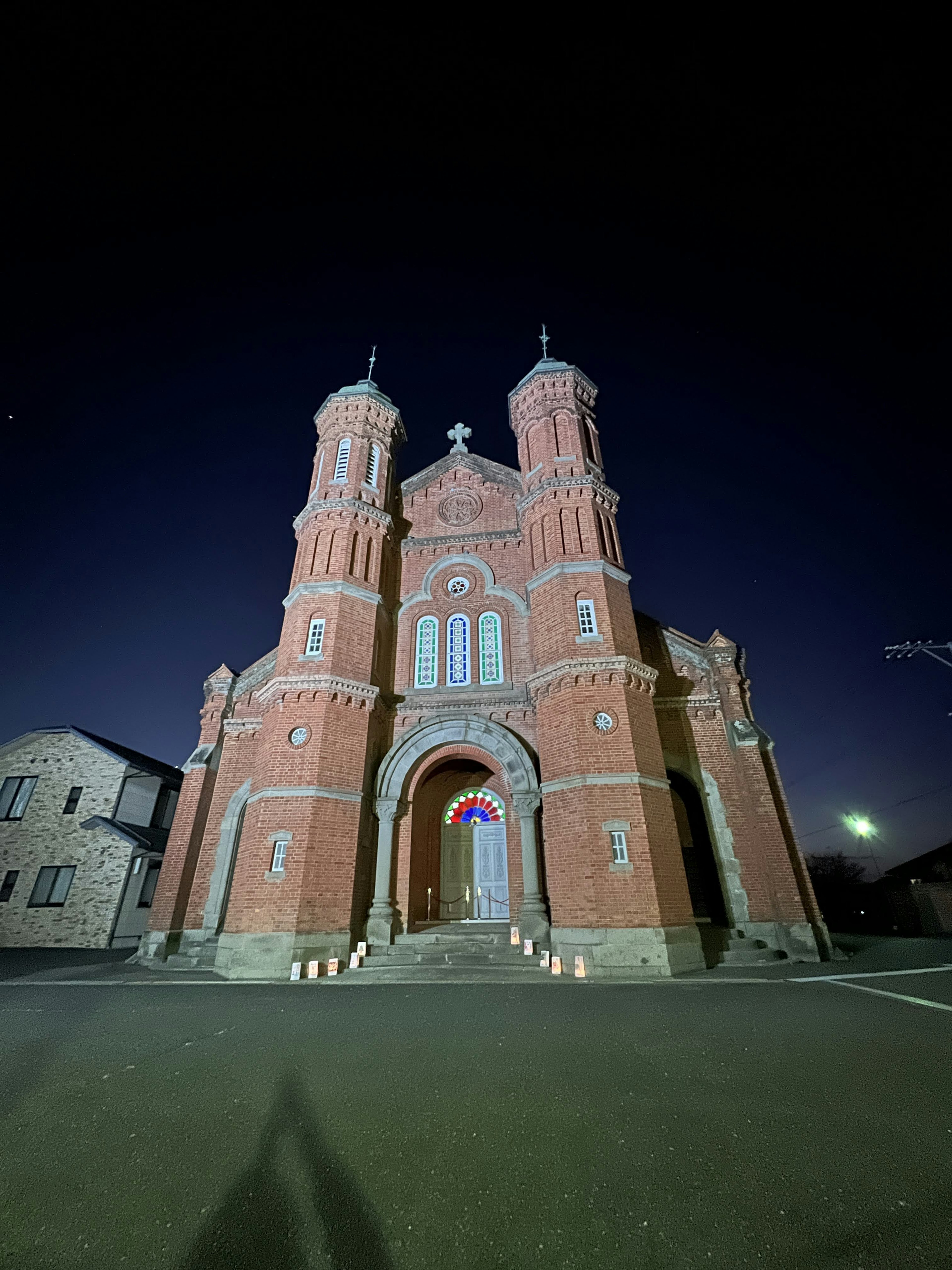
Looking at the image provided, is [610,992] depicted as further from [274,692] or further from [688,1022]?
[274,692]

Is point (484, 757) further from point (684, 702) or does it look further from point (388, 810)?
point (684, 702)

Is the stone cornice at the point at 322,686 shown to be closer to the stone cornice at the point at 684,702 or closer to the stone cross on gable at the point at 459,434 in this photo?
the stone cornice at the point at 684,702

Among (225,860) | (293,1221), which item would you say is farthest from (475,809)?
(293,1221)

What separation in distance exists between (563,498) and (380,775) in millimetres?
9889

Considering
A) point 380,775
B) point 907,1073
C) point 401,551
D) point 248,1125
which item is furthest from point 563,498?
point 248,1125

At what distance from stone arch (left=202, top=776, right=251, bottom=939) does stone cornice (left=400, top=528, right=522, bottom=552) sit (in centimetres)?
912

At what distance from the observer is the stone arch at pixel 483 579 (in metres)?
16.5

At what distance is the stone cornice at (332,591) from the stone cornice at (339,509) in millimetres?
2554

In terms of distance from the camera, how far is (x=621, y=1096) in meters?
4.21

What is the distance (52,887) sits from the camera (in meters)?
20.4

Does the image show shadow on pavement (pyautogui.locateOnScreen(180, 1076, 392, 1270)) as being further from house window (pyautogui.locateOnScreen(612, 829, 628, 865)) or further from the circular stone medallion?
the circular stone medallion

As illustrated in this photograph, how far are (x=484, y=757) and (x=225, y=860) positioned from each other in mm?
7870

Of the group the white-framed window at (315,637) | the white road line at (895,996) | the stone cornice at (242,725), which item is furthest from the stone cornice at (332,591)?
the white road line at (895,996)

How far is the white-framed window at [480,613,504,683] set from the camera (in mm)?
15641
